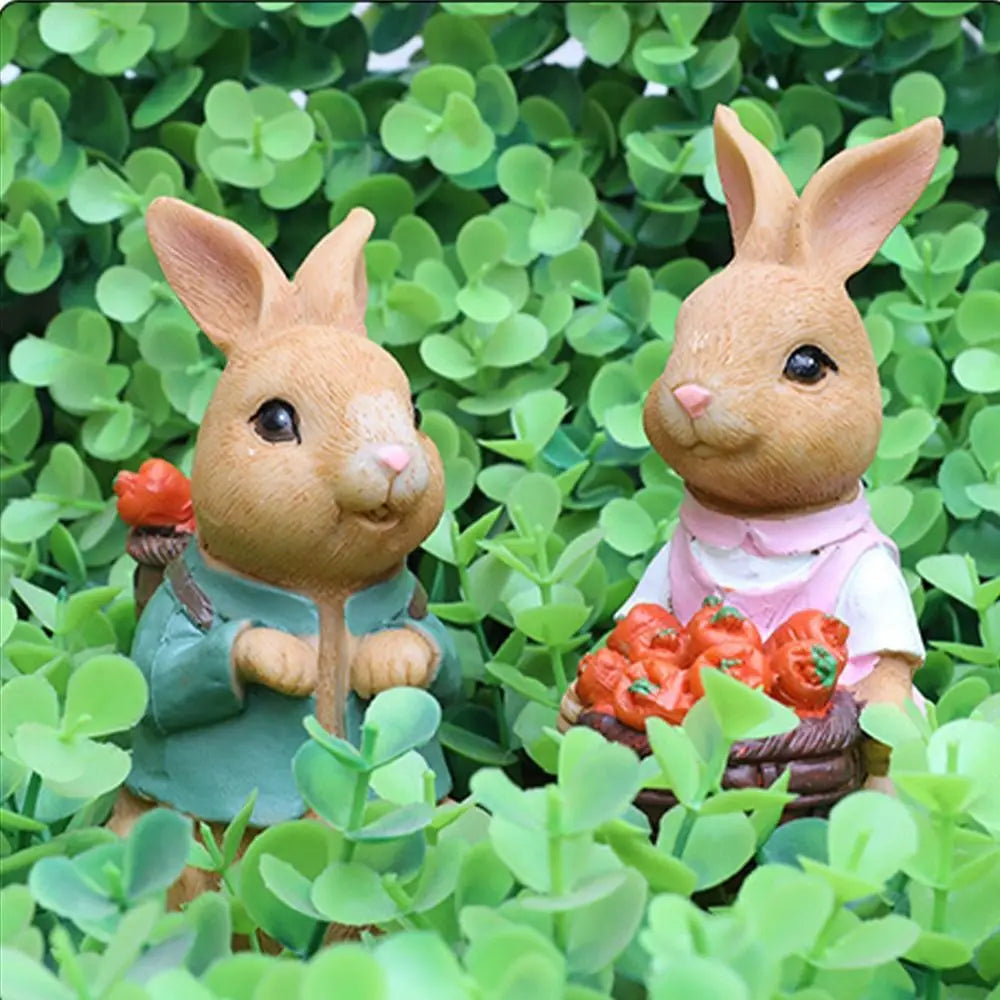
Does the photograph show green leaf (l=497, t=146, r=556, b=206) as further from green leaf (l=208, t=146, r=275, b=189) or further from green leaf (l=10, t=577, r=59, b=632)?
green leaf (l=10, t=577, r=59, b=632)

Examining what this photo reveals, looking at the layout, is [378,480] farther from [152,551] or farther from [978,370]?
[978,370]

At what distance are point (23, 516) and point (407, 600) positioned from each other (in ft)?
1.44

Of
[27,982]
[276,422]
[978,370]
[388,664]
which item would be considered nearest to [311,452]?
[276,422]

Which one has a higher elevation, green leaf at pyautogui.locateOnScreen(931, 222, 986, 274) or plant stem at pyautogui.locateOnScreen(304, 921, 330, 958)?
plant stem at pyautogui.locateOnScreen(304, 921, 330, 958)

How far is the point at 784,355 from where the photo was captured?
101 cm

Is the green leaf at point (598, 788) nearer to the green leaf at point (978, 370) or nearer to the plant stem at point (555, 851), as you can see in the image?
the plant stem at point (555, 851)

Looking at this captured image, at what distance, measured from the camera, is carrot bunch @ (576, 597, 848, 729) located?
3.05 feet

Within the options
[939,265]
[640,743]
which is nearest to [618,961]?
[640,743]

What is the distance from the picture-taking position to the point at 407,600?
104 centimetres

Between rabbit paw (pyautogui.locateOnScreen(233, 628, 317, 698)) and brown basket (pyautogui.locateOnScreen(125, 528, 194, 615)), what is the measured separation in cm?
14

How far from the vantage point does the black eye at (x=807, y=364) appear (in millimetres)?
1009

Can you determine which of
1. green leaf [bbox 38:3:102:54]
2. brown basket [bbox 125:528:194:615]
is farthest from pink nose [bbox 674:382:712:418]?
green leaf [bbox 38:3:102:54]

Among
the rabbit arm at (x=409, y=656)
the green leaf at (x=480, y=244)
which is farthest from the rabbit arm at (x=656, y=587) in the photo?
the green leaf at (x=480, y=244)

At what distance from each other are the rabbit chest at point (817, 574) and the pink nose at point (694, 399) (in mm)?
81
